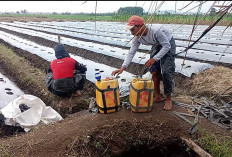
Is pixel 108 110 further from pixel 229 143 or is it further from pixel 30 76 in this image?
pixel 30 76

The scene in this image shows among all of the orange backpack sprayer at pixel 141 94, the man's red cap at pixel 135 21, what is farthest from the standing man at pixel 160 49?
the orange backpack sprayer at pixel 141 94

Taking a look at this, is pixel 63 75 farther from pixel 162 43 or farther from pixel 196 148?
pixel 196 148

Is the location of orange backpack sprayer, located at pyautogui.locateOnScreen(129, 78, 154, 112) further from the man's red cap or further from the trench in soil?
the man's red cap

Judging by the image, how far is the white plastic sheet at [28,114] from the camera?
12.1 feet

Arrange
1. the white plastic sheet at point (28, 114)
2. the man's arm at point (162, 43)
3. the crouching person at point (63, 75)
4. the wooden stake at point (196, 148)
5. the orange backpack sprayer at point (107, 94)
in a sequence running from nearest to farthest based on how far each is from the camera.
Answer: the wooden stake at point (196, 148), the man's arm at point (162, 43), the orange backpack sprayer at point (107, 94), the white plastic sheet at point (28, 114), the crouching person at point (63, 75)

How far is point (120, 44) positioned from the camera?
9.40m

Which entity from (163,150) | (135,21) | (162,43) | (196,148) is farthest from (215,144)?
(135,21)

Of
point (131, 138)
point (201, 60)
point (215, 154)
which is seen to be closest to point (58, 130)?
point (131, 138)

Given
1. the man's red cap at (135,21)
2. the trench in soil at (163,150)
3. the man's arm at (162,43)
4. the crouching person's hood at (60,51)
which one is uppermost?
the man's red cap at (135,21)

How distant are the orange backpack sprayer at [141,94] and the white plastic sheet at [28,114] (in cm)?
156

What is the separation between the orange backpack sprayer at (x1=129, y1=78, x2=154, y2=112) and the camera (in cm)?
321

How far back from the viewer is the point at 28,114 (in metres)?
3.77

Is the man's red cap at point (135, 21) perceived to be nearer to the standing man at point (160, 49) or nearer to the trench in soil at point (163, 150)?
the standing man at point (160, 49)

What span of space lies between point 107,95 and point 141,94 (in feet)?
1.65
